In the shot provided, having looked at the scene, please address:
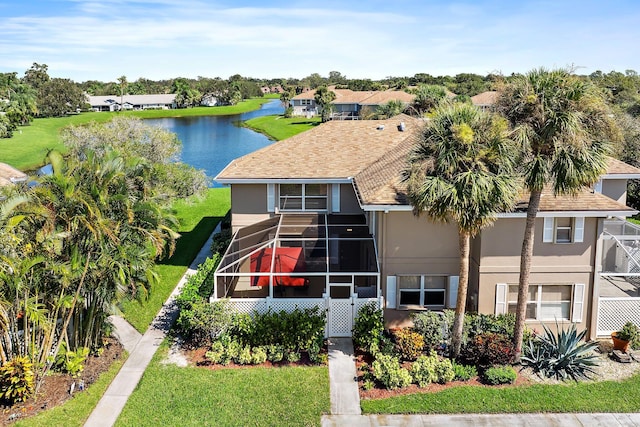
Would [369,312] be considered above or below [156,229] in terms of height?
below

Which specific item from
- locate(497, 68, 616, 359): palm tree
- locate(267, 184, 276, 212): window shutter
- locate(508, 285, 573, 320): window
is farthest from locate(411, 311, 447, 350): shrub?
locate(267, 184, 276, 212): window shutter

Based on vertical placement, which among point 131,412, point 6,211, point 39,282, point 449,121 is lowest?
point 131,412

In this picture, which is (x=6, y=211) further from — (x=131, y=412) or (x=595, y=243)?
(x=595, y=243)

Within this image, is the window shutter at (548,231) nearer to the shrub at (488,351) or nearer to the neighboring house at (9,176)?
the shrub at (488,351)

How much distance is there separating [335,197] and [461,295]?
895 cm

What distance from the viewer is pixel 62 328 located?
15.5 metres

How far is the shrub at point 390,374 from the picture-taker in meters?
14.9

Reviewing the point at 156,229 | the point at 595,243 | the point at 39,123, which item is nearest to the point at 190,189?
the point at 156,229

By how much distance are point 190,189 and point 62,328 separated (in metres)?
19.0

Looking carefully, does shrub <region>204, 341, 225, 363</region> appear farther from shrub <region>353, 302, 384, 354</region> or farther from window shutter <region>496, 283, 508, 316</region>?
window shutter <region>496, 283, 508, 316</region>

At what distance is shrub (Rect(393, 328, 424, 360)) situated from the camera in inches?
Answer: 647

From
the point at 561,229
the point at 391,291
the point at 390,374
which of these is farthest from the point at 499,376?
the point at 561,229

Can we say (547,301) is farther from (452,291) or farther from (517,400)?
(517,400)

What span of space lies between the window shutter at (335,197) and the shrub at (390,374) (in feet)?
29.2
